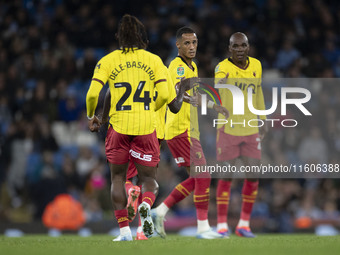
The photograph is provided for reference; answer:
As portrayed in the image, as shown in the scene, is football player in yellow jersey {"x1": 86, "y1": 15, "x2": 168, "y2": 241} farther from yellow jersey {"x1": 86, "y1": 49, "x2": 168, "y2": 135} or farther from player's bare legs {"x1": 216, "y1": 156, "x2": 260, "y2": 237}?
player's bare legs {"x1": 216, "y1": 156, "x2": 260, "y2": 237}

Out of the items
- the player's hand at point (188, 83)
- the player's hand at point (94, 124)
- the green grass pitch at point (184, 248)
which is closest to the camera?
the green grass pitch at point (184, 248)

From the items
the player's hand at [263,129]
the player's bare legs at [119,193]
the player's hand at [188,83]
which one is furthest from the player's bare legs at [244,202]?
the player's bare legs at [119,193]

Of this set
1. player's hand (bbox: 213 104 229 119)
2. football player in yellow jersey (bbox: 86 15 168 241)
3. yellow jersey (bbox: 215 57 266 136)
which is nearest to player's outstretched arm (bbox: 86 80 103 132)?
football player in yellow jersey (bbox: 86 15 168 241)

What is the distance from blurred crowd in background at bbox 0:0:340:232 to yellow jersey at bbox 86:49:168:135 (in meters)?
5.81

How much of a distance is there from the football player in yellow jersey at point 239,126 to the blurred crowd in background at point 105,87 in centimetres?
351

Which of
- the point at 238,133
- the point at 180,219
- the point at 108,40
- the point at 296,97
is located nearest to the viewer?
the point at 238,133

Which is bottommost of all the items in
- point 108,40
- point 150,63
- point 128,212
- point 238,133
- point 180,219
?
point 180,219

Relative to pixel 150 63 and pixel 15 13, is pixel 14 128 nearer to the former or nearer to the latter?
pixel 15 13

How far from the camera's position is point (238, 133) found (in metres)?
9.06

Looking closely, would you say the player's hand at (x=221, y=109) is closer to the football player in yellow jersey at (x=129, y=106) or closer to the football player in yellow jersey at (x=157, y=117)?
the football player in yellow jersey at (x=157, y=117)

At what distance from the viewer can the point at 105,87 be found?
15.5 metres

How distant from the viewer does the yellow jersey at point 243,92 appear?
9031 millimetres

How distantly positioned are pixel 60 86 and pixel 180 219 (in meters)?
4.70

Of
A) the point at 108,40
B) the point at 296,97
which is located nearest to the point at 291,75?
the point at 296,97
